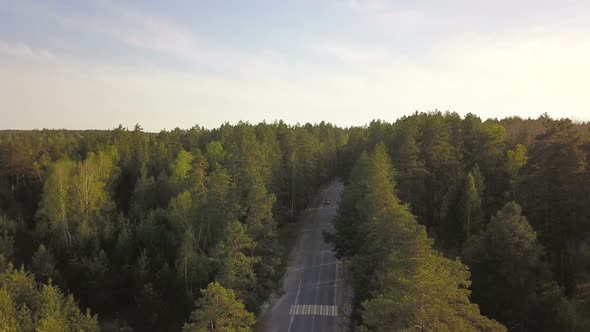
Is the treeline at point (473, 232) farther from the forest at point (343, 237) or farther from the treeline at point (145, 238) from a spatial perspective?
the treeline at point (145, 238)

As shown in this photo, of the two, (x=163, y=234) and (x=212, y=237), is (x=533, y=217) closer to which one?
(x=212, y=237)

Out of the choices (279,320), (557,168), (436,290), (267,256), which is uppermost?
(557,168)

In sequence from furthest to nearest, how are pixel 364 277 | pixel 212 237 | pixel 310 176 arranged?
pixel 310 176 → pixel 212 237 → pixel 364 277

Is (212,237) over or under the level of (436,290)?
under

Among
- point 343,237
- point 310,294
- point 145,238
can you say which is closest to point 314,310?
point 310,294

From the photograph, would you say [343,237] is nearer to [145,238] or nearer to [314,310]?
[314,310]

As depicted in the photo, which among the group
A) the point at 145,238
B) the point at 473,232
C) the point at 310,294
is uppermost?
the point at 473,232

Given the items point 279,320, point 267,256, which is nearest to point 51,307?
point 267,256

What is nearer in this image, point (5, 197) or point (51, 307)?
point (51, 307)
